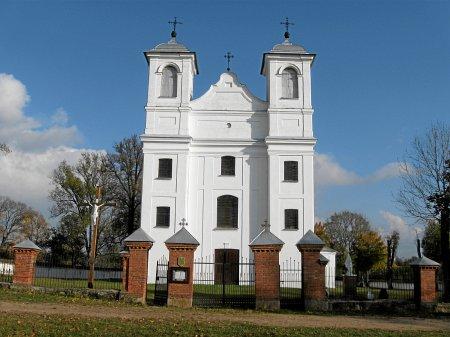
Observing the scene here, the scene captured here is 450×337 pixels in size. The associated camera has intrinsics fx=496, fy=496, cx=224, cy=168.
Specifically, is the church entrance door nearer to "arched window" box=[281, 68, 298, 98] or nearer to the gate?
the gate

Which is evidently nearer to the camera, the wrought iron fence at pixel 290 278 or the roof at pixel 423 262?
the roof at pixel 423 262

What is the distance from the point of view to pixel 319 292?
15.4 m

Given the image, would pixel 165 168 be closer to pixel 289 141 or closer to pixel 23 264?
pixel 289 141

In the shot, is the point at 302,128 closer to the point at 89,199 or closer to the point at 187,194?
the point at 187,194

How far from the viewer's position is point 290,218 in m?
28.8

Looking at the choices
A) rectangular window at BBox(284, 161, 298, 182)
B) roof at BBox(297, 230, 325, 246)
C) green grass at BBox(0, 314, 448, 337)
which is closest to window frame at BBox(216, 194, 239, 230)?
rectangular window at BBox(284, 161, 298, 182)

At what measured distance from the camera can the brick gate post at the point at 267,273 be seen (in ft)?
50.5

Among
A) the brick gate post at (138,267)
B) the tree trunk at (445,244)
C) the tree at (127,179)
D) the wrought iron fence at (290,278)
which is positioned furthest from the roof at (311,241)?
the tree at (127,179)

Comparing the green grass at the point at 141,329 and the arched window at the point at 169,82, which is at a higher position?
the arched window at the point at 169,82

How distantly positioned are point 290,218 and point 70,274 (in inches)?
491

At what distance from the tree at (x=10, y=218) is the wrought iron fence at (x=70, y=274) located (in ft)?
120

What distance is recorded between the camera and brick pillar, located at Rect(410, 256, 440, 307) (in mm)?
16156

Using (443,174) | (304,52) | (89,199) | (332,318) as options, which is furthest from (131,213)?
(332,318)

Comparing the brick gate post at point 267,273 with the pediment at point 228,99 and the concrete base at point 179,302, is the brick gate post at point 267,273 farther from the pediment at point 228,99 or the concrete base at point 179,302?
the pediment at point 228,99
